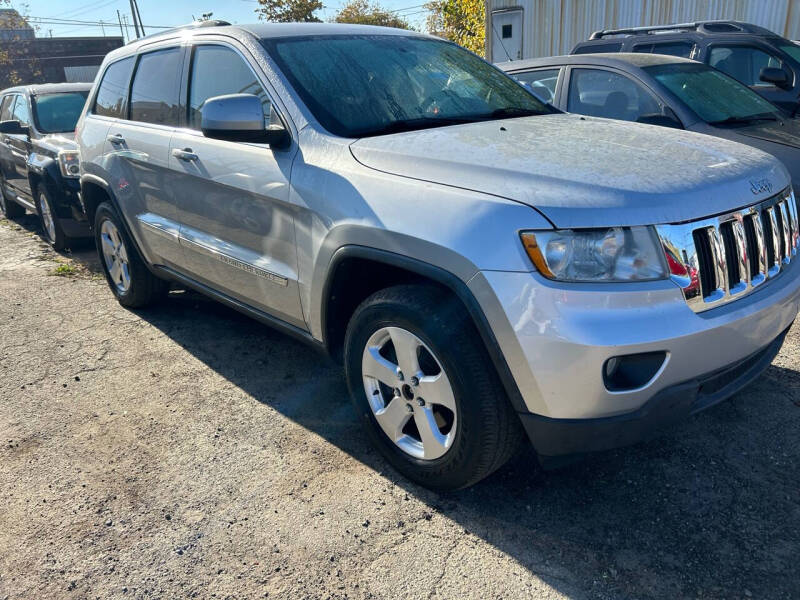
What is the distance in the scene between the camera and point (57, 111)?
748 cm

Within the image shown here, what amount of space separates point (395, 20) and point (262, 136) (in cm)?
4377

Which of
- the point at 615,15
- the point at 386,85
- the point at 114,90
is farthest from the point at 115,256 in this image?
the point at 615,15

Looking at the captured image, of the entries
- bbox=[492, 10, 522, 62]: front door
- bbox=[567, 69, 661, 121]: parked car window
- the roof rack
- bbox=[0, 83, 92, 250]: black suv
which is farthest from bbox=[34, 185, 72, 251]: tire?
bbox=[492, 10, 522, 62]: front door

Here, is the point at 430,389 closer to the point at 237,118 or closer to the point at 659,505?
the point at 659,505

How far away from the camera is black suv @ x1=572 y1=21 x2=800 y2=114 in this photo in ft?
21.5

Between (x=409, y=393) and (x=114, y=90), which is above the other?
(x=114, y=90)

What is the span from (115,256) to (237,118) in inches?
101

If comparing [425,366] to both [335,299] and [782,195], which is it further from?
[782,195]

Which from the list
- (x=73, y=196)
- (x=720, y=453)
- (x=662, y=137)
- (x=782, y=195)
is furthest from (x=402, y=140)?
(x=73, y=196)

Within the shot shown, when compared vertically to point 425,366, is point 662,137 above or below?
above

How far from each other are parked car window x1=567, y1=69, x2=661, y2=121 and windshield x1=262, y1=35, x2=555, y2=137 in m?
1.82

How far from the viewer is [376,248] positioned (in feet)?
8.23

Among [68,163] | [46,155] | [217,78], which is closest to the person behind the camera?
[217,78]

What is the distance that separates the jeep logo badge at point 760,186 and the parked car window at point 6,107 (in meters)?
8.42
